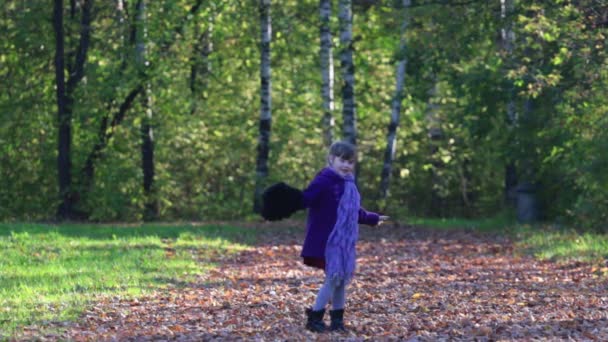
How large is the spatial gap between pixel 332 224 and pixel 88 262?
7877mm

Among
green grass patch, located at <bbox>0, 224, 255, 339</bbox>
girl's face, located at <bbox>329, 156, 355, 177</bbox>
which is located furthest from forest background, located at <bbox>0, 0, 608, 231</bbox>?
girl's face, located at <bbox>329, 156, 355, 177</bbox>

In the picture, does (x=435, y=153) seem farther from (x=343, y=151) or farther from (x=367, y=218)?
(x=343, y=151)

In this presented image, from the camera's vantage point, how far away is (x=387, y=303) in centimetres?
1377

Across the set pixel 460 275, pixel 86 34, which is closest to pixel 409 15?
pixel 86 34

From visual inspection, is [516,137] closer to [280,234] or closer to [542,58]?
[542,58]

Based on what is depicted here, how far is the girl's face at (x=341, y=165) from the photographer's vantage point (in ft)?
36.2

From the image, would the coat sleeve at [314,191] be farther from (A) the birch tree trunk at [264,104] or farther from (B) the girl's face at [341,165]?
(A) the birch tree trunk at [264,104]

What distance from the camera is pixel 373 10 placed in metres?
38.2

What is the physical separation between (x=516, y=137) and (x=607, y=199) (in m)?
4.74

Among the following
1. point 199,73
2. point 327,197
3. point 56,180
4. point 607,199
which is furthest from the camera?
point 199,73

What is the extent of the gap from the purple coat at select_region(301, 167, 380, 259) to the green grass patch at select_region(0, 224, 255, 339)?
2.72 m

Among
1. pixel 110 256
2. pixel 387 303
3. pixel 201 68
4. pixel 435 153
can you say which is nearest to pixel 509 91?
pixel 110 256

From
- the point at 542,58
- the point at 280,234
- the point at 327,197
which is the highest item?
the point at 542,58

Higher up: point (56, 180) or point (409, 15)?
point (409, 15)
